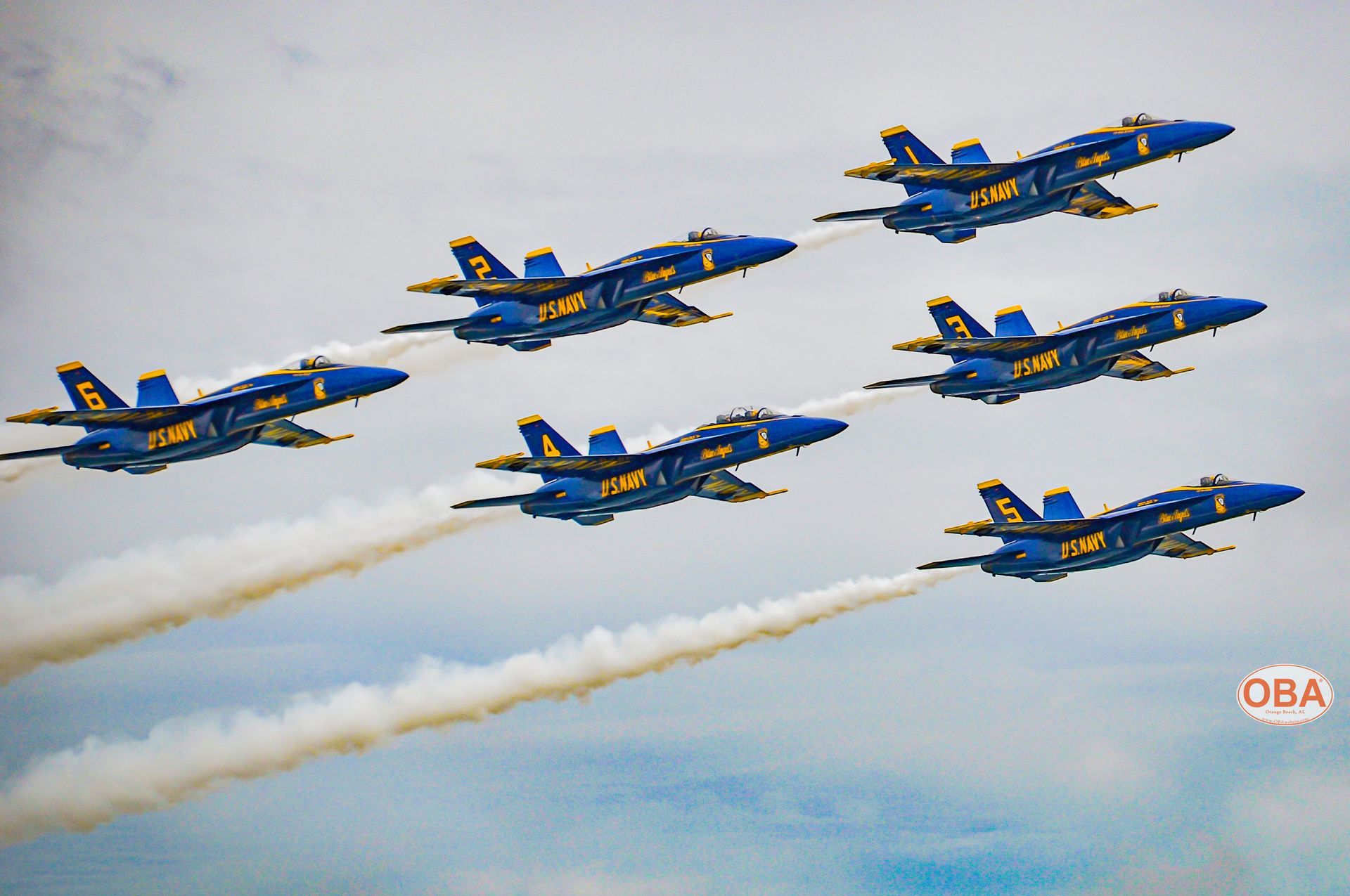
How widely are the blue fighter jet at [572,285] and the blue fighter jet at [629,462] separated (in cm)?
441

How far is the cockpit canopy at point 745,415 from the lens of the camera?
76.4 m

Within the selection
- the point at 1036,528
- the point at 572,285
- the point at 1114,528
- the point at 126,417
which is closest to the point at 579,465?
the point at 572,285

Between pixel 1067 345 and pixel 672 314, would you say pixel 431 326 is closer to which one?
pixel 672 314

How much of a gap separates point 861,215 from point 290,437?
88.2 ft

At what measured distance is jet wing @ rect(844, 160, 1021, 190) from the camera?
7844 centimetres

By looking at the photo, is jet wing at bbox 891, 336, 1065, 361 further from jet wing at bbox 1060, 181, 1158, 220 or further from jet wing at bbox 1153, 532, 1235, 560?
jet wing at bbox 1153, 532, 1235, 560

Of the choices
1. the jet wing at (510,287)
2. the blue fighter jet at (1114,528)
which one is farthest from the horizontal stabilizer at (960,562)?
the jet wing at (510,287)

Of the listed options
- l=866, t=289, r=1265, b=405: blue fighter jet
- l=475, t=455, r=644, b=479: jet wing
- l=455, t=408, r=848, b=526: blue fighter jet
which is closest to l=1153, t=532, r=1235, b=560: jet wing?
l=866, t=289, r=1265, b=405: blue fighter jet

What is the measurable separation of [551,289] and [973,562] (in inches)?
937

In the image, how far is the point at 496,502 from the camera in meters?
75.6

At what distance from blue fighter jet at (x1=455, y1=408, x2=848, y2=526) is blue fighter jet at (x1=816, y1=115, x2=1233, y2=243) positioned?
9.86m

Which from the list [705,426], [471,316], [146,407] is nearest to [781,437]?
[705,426]

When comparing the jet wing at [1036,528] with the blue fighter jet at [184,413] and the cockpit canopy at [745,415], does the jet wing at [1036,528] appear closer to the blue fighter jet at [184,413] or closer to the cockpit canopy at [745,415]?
the cockpit canopy at [745,415]

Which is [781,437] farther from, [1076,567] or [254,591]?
Answer: [254,591]
